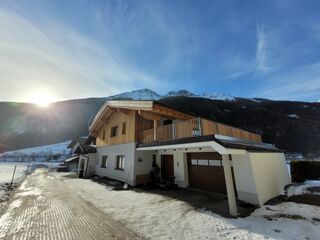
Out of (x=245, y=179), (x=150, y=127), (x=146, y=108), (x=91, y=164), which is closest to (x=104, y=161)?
(x=91, y=164)

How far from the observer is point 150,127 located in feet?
41.5

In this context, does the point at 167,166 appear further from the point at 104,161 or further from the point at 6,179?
the point at 6,179

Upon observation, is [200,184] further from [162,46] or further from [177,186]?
[162,46]

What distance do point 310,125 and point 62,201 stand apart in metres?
47.9

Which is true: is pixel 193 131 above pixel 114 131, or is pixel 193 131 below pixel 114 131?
below

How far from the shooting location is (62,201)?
24.6ft

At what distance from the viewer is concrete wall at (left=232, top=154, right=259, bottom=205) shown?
6799 millimetres

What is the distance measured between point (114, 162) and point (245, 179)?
35.5ft

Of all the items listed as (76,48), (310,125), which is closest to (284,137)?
(310,125)

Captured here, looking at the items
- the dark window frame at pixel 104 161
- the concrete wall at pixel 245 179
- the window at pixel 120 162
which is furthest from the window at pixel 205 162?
the dark window frame at pixel 104 161

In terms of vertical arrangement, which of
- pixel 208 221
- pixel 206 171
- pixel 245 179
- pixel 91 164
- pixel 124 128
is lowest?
pixel 208 221

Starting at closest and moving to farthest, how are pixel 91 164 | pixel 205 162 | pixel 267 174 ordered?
pixel 267 174 < pixel 205 162 < pixel 91 164

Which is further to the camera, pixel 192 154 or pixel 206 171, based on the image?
pixel 192 154

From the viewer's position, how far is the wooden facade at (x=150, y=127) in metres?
7.90
